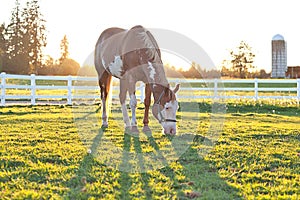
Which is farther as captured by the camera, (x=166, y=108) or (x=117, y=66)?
(x=117, y=66)

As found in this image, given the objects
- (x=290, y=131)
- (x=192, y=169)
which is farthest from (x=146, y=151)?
(x=290, y=131)

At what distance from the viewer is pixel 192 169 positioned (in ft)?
14.8

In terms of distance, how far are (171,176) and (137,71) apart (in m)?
2.94

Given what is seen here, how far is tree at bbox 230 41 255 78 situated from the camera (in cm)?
4691

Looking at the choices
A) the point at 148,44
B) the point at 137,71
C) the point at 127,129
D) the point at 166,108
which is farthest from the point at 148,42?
the point at 127,129

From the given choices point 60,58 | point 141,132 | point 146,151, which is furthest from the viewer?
point 60,58

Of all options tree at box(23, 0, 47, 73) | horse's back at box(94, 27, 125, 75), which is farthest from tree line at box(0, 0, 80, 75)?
horse's back at box(94, 27, 125, 75)

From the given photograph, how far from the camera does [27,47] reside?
43.5 m

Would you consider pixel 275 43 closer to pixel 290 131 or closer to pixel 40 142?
pixel 290 131

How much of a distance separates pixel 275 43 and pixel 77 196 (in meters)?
41.5

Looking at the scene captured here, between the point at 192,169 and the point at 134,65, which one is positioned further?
the point at 134,65

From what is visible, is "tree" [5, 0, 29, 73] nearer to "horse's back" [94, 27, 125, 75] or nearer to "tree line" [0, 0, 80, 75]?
"tree line" [0, 0, 80, 75]

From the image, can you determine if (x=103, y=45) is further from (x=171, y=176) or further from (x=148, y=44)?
(x=171, y=176)

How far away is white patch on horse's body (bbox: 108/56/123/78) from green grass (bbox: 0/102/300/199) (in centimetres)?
112
